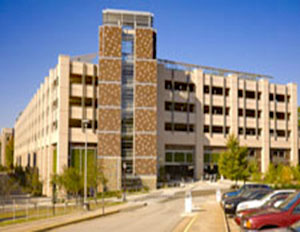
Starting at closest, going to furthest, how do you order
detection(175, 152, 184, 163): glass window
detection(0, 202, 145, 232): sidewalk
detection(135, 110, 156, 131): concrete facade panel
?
detection(0, 202, 145, 232): sidewalk → detection(135, 110, 156, 131): concrete facade panel → detection(175, 152, 184, 163): glass window

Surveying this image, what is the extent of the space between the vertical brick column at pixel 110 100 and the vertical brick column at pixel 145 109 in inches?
112

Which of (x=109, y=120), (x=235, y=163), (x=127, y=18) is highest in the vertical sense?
(x=127, y=18)

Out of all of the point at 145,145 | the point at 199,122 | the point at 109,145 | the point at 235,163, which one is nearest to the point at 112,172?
the point at 109,145

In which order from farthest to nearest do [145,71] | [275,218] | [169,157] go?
[169,157] → [145,71] → [275,218]

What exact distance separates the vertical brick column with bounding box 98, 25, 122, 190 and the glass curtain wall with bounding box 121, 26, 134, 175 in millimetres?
1063

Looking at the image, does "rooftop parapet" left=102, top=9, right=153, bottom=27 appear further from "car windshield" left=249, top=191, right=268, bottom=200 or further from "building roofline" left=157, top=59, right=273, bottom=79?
"car windshield" left=249, top=191, right=268, bottom=200

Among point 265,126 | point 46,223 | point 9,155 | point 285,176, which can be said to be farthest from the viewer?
point 9,155

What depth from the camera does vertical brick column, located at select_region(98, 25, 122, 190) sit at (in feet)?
201

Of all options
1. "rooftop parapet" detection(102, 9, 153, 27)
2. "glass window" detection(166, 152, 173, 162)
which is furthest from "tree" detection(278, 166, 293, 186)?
"rooftop parapet" detection(102, 9, 153, 27)

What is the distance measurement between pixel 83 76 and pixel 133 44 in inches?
364

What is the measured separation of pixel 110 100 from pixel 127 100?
109 inches

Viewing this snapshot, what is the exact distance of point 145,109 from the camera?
209ft

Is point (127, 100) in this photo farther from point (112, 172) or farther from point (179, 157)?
point (179, 157)

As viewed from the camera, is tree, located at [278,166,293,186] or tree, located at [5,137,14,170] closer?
tree, located at [278,166,293,186]
